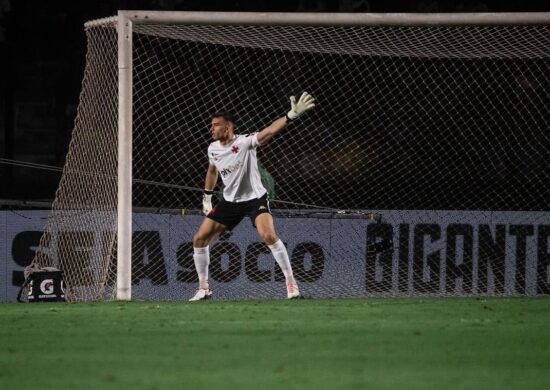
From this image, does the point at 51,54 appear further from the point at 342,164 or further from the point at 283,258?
the point at 283,258

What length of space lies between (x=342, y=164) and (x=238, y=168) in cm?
532

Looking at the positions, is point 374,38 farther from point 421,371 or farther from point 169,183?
point 421,371

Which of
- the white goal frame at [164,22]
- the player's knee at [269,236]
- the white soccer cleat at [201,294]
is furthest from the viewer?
the white soccer cleat at [201,294]

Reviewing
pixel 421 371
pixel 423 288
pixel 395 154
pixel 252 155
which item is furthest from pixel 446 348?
pixel 395 154

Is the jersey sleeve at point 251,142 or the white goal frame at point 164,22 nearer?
the white goal frame at point 164,22

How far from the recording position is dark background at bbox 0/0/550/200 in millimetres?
18156

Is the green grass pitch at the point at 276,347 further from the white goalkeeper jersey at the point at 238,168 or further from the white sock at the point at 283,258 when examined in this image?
the white goalkeeper jersey at the point at 238,168

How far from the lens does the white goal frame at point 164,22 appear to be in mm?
11359

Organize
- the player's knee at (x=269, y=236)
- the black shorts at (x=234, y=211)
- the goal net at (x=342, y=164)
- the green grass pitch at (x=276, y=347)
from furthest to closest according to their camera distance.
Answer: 1. the goal net at (x=342, y=164)
2. the black shorts at (x=234, y=211)
3. the player's knee at (x=269, y=236)
4. the green grass pitch at (x=276, y=347)

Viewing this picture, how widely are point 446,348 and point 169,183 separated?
10.3 metres

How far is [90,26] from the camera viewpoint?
40.2 ft

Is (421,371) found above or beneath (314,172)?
beneath

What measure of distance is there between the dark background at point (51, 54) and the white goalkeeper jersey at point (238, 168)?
654 cm

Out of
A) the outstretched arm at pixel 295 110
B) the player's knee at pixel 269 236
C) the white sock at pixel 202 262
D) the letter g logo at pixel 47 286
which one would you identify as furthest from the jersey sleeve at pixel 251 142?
the letter g logo at pixel 47 286
